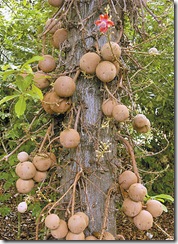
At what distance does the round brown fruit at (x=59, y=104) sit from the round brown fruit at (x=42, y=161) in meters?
0.15

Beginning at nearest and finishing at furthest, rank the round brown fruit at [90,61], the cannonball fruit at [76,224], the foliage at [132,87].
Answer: the cannonball fruit at [76,224] → the round brown fruit at [90,61] → the foliage at [132,87]

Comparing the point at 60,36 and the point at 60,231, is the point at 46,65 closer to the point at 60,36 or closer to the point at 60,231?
the point at 60,36

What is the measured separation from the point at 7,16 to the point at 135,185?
1.81m

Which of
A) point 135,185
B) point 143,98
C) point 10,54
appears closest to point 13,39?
point 10,54

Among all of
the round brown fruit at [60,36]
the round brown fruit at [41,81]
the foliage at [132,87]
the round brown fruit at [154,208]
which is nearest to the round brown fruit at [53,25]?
the round brown fruit at [60,36]

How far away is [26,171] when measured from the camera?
1.05m

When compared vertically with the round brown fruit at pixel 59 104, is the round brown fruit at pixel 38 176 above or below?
below

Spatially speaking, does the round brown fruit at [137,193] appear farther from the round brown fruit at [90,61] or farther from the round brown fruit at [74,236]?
the round brown fruit at [90,61]

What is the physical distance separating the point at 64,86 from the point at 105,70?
0.13m

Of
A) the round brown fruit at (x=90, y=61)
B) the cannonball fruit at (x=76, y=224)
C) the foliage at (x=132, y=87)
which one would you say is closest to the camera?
the cannonball fruit at (x=76, y=224)

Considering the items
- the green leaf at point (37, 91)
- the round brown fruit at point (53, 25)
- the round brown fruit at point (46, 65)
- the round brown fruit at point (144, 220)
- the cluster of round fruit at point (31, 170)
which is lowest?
the round brown fruit at point (144, 220)

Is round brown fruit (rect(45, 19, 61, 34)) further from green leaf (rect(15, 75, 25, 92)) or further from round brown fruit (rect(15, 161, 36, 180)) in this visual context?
round brown fruit (rect(15, 161, 36, 180))

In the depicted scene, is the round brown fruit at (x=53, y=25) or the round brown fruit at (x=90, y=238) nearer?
the round brown fruit at (x=90, y=238)

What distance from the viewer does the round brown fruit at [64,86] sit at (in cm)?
105
